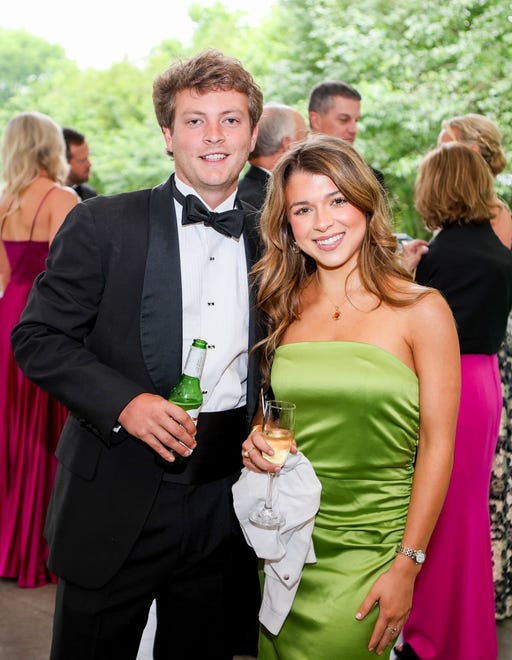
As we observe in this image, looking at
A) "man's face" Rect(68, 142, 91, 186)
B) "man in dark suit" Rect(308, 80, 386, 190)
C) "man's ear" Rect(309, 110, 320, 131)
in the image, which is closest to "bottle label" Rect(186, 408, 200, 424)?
"man in dark suit" Rect(308, 80, 386, 190)

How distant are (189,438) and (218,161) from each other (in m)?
0.78

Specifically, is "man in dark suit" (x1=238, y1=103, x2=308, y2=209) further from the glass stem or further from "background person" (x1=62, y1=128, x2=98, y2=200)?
the glass stem

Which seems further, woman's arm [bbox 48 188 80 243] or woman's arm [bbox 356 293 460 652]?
woman's arm [bbox 48 188 80 243]

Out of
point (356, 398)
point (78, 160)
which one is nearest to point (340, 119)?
point (78, 160)

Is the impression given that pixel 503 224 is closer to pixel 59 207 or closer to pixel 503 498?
pixel 503 498

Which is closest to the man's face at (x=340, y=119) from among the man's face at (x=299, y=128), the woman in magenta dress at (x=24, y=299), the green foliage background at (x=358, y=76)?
the man's face at (x=299, y=128)

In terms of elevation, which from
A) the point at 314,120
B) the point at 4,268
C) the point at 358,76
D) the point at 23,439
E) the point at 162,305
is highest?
the point at 358,76

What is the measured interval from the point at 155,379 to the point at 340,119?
2899mm

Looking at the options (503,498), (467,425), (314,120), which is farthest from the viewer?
(314,120)

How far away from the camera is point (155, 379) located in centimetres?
190

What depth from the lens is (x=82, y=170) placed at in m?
5.15

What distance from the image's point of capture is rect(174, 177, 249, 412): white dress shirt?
2010mm

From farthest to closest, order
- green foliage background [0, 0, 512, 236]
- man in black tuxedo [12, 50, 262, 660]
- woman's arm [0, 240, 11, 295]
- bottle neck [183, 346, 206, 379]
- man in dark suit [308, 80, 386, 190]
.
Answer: green foliage background [0, 0, 512, 236], man in dark suit [308, 80, 386, 190], woman's arm [0, 240, 11, 295], man in black tuxedo [12, 50, 262, 660], bottle neck [183, 346, 206, 379]

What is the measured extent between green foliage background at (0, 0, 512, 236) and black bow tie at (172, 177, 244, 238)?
7.27 metres
